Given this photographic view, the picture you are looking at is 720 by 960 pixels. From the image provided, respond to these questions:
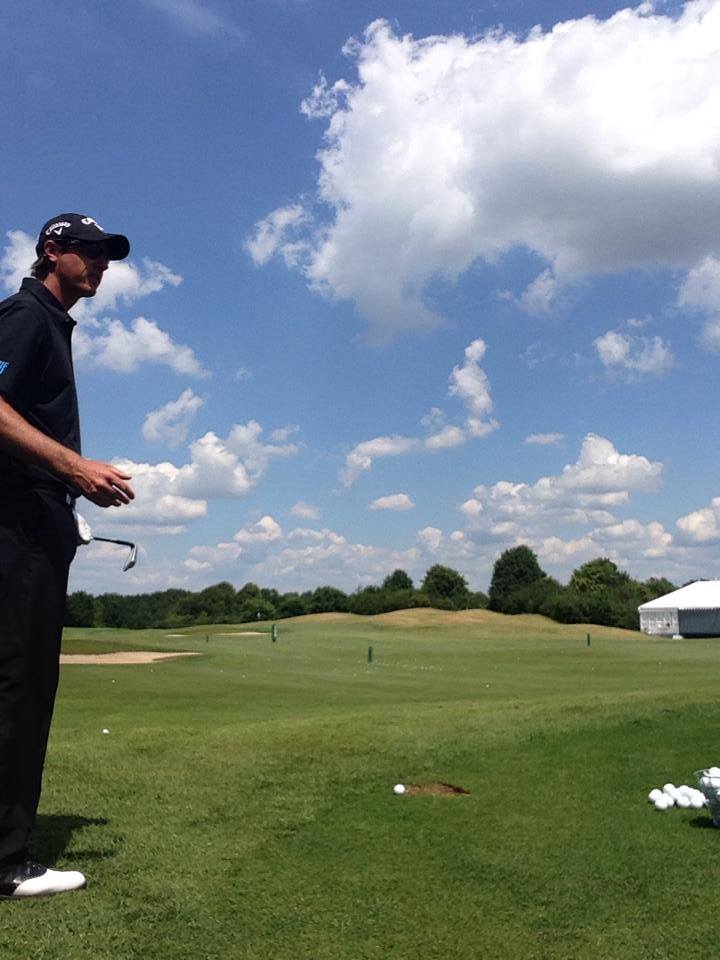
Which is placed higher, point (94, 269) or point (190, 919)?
point (94, 269)

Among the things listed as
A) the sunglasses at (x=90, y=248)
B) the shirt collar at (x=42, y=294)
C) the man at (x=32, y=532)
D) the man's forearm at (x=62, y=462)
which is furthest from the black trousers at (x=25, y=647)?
the sunglasses at (x=90, y=248)

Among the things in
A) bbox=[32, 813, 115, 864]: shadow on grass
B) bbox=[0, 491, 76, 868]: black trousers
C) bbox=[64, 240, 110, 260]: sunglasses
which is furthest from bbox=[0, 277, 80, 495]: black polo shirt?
bbox=[32, 813, 115, 864]: shadow on grass

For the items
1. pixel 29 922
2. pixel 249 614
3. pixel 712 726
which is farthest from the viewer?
pixel 249 614

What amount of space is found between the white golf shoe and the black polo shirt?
181 centimetres

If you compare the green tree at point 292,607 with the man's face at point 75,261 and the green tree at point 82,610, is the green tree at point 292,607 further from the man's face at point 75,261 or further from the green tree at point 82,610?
the man's face at point 75,261

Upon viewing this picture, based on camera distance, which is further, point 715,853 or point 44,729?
point 715,853

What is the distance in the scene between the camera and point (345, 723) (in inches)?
409

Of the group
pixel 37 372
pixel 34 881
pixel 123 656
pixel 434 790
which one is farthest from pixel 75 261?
pixel 123 656

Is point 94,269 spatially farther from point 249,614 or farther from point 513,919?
point 249,614

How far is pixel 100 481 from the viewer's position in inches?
175

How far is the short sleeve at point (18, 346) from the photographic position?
14.5 feet

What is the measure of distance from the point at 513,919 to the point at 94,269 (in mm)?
3851

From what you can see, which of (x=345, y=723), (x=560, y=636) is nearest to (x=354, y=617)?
(x=560, y=636)

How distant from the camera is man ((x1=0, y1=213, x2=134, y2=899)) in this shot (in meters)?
4.34
